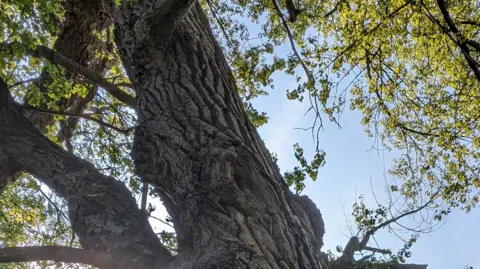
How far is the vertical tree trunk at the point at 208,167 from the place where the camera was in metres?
2.22

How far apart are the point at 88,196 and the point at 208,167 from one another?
93cm

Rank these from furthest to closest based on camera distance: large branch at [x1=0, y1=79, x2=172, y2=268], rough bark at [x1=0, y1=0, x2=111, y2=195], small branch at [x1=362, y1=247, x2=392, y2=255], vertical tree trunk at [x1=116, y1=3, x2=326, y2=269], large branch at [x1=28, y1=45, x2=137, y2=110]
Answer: rough bark at [x1=0, y1=0, x2=111, y2=195] → large branch at [x1=28, y1=45, x2=137, y2=110] → small branch at [x1=362, y1=247, x2=392, y2=255] → large branch at [x1=0, y1=79, x2=172, y2=268] → vertical tree trunk at [x1=116, y1=3, x2=326, y2=269]

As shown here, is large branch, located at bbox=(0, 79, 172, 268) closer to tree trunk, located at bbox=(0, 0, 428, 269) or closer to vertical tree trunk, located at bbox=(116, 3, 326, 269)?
tree trunk, located at bbox=(0, 0, 428, 269)

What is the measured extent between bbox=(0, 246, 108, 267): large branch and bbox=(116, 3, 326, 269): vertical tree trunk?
0.58 m

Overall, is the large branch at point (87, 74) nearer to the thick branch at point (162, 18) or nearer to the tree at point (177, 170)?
the tree at point (177, 170)

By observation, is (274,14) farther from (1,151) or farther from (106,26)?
(1,151)

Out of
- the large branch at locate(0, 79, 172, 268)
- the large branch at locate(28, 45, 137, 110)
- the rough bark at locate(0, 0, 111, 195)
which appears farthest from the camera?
the rough bark at locate(0, 0, 111, 195)

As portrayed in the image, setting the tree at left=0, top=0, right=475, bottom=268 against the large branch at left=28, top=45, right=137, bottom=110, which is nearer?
the tree at left=0, top=0, right=475, bottom=268

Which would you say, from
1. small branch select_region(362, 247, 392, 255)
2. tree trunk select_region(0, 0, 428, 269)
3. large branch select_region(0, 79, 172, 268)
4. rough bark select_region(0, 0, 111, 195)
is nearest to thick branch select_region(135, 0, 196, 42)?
tree trunk select_region(0, 0, 428, 269)

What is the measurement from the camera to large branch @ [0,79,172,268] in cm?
247

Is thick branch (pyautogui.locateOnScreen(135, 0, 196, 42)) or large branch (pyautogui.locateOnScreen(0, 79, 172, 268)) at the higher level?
thick branch (pyautogui.locateOnScreen(135, 0, 196, 42))

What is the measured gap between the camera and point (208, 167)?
Answer: 244 centimetres

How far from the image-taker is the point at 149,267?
2.39 metres

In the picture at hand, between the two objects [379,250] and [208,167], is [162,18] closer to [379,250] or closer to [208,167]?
[208,167]
